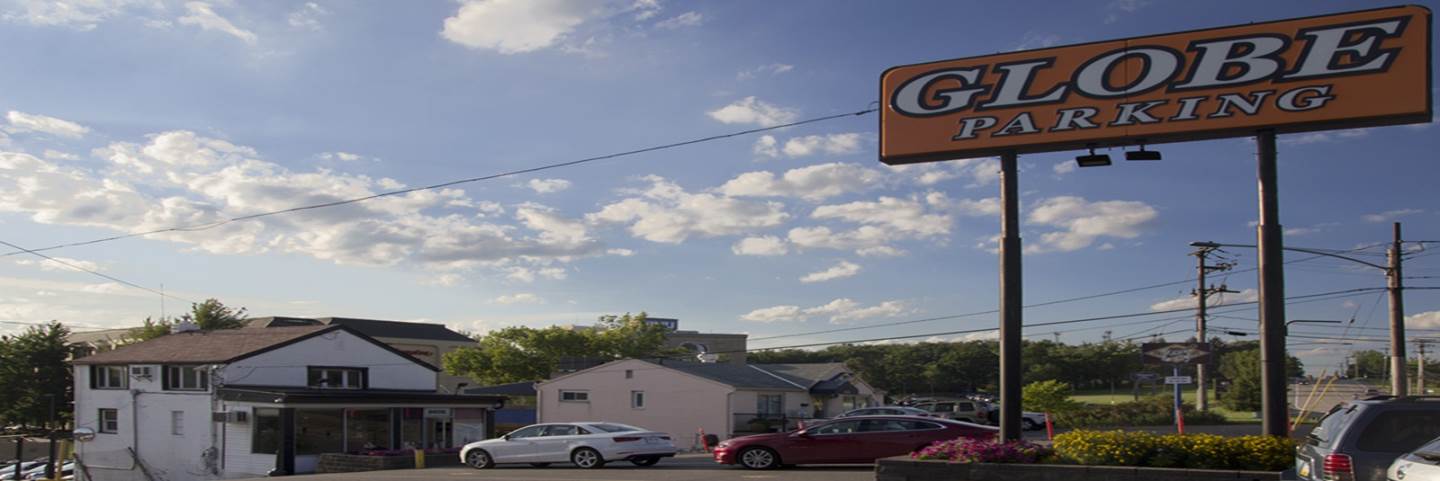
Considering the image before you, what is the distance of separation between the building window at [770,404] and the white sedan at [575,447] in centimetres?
1980

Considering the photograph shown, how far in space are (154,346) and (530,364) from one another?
33.0m

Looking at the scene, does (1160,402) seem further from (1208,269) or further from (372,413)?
(372,413)

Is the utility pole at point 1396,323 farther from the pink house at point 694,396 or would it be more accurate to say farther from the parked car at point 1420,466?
the parked car at point 1420,466

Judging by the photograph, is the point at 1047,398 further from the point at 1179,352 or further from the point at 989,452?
the point at 989,452

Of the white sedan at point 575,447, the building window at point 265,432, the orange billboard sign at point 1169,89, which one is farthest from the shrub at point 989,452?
the building window at point 265,432

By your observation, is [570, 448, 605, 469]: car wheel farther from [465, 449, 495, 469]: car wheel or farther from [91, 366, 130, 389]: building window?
[91, 366, 130, 389]: building window

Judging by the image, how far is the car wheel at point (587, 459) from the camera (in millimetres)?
27078

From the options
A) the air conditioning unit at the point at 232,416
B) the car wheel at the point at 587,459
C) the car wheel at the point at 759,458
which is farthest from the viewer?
the air conditioning unit at the point at 232,416

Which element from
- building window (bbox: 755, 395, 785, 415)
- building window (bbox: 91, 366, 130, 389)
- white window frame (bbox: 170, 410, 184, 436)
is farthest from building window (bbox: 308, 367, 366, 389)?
building window (bbox: 755, 395, 785, 415)

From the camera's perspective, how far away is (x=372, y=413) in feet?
137

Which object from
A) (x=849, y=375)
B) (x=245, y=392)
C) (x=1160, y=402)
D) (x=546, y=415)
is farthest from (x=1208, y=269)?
(x=245, y=392)

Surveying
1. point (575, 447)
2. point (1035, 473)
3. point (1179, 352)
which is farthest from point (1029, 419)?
point (1035, 473)

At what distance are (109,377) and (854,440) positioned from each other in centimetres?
3707

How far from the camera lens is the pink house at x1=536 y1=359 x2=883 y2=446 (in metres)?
46.8
